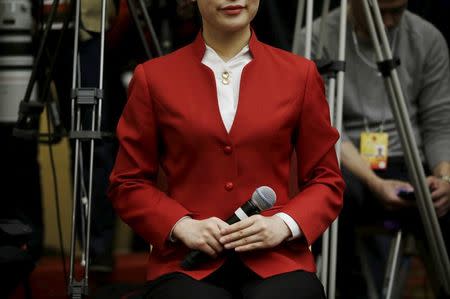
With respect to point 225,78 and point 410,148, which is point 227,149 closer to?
point 225,78

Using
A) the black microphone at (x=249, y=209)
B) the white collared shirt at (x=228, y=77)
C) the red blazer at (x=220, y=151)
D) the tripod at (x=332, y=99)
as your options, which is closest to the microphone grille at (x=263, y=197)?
the black microphone at (x=249, y=209)

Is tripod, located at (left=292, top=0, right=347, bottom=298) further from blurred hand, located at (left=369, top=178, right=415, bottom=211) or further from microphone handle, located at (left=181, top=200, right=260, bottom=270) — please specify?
microphone handle, located at (left=181, top=200, right=260, bottom=270)

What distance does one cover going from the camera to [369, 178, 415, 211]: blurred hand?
3510 mm

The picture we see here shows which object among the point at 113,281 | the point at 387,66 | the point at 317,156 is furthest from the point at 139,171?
the point at 113,281

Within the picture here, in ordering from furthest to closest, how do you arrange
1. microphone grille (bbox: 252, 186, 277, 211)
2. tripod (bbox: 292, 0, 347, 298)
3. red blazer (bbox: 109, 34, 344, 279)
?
tripod (bbox: 292, 0, 347, 298), red blazer (bbox: 109, 34, 344, 279), microphone grille (bbox: 252, 186, 277, 211)

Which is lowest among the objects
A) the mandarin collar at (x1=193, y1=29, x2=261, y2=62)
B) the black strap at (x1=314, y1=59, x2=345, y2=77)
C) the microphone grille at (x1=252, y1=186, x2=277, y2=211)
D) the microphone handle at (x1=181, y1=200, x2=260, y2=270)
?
the microphone handle at (x1=181, y1=200, x2=260, y2=270)

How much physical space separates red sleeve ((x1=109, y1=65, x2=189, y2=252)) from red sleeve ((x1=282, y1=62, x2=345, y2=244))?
1.10ft

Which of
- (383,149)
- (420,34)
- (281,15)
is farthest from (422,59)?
(281,15)

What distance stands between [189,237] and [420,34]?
164 cm

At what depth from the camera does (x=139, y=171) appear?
2.68m

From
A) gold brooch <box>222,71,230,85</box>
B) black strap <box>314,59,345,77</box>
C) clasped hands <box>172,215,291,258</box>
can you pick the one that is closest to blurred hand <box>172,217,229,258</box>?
clasped hands <box>172,215,291,258</box>

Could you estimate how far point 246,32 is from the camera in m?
2.73

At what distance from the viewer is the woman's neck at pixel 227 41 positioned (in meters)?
2.72

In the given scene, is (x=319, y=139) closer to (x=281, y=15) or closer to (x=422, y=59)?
(x=422, y=59)
